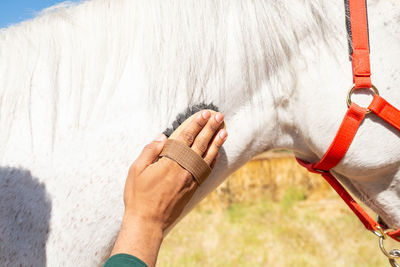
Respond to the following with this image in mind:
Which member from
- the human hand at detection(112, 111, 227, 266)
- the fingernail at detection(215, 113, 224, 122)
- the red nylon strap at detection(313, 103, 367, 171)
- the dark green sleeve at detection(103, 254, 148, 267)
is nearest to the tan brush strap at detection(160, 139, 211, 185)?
the human hand at detection(112, 111, 227, 266)

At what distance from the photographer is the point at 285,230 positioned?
3986 millimetres

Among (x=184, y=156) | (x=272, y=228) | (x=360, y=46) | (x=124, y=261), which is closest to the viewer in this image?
(x=124, y=261)

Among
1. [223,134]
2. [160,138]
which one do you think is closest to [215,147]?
[223,134]

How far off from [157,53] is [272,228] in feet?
11.5

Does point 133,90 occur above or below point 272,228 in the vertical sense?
above

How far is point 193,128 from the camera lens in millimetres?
882

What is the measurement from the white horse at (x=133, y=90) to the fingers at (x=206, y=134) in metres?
0.07

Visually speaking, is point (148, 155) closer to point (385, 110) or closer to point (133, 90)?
point (133, 90)

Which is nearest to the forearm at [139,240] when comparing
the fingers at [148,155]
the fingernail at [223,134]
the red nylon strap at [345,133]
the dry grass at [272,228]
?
the fingers at [148,155]

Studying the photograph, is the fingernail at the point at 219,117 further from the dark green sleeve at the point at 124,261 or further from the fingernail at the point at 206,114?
the dark green sleeve at the point at 124,261

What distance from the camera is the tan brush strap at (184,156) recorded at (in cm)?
84

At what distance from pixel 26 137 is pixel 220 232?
11.4 feet

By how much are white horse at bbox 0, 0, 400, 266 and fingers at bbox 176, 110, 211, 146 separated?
0.22 ft

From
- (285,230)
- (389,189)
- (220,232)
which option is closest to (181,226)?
(220,232)
